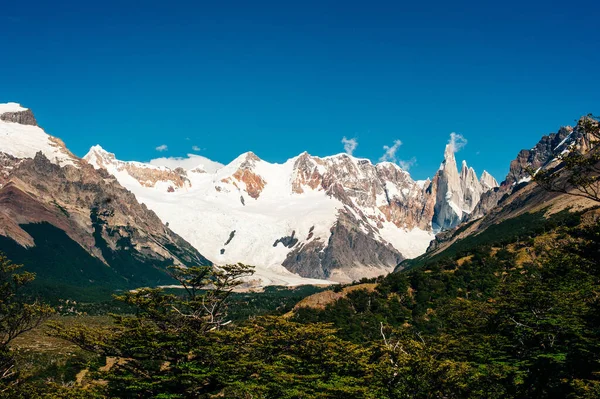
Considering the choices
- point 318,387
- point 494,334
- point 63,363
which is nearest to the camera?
point 318,387

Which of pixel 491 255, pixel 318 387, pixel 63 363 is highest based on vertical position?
pixel 491 255

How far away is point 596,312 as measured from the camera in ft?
127

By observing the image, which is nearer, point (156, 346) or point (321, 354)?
point (156, 346)

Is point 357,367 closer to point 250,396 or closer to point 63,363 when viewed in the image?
point 250,396

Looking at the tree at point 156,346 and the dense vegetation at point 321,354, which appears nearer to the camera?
the dense vegetation at point 321,354

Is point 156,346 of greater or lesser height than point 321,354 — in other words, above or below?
below

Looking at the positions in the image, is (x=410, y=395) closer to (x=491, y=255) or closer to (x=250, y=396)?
(x=250, y=396)

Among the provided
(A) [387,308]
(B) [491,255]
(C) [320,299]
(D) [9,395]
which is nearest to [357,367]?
(D) [9,395]

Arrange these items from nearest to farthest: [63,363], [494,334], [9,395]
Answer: [9,395] < [494,334] < [63,363]

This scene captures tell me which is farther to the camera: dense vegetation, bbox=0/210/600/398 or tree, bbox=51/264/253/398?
tree, bbox=51/264/253/398

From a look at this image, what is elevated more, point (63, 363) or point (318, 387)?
point (318, 387)

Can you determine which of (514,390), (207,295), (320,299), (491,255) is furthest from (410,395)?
(491,255)

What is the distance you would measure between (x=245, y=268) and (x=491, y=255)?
89.5 metres

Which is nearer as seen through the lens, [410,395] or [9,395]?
[410,395]
